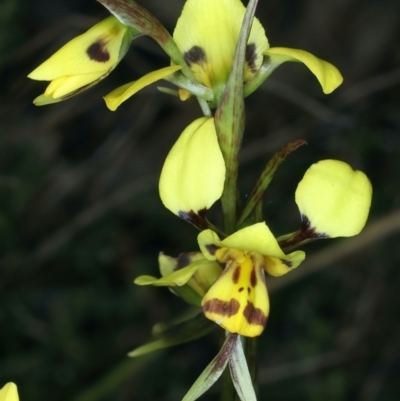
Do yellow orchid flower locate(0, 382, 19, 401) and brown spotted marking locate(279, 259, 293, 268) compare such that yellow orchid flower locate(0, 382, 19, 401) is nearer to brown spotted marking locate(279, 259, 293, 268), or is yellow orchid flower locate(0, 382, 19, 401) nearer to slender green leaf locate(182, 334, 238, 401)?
slender green leaf locate(182, 334, 238, 401)

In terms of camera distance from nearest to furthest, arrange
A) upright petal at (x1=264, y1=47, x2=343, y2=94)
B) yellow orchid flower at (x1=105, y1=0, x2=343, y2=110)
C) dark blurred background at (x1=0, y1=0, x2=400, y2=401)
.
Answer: upright petal at (x1=264, y1=47, x2=343, y2=94)
yellow orchid flower at (x1=105, y1=0, x2=343, y2=110)
dark blurred background at (x1=0, y1=0, x2=400, y2=401)

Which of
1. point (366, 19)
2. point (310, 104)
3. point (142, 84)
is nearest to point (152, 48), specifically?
point (310, 104)

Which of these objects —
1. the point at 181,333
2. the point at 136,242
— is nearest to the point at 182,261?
the point at 181,333

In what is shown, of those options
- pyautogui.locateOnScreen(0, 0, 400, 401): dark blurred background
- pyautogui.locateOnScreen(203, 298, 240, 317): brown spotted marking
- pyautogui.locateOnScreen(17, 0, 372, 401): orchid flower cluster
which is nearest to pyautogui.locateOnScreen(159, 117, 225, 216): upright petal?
pyautogui.locateOnScreen(17, 0, 372, 401): orchid flower cluster

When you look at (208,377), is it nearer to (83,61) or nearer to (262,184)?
(262,184)

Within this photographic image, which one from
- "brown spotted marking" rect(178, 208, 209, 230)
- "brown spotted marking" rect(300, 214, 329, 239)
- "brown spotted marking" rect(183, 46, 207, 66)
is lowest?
"brown spotted marking" rect(300, 214, 329, 239)

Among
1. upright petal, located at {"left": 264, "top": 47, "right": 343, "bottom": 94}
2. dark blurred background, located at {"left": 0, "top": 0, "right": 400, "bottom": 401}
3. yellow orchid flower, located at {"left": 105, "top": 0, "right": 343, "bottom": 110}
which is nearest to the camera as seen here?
upright petal, located at {"left": 264, "top": 47, "right": 343, "bottom": 94}
